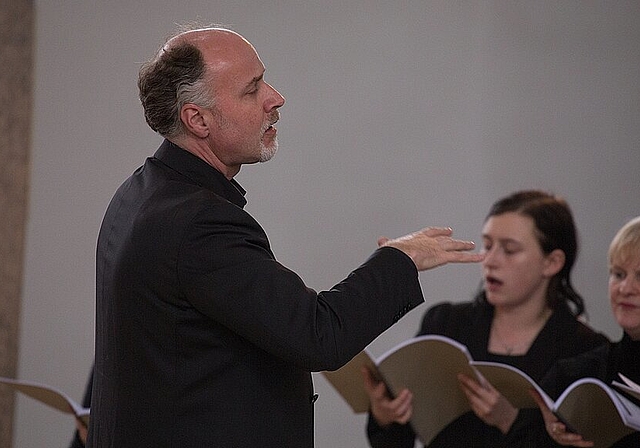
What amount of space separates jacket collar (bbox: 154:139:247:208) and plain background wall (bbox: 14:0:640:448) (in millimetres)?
2490

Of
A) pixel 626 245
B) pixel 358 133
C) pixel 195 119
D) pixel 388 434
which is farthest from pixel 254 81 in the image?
pixel 358 133

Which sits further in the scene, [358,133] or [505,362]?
[358,133]

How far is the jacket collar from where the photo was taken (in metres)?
2.04

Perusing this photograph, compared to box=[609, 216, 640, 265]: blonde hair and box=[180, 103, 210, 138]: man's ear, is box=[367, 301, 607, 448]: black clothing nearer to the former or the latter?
box=[609, 216, 640, 265]: blonde hair

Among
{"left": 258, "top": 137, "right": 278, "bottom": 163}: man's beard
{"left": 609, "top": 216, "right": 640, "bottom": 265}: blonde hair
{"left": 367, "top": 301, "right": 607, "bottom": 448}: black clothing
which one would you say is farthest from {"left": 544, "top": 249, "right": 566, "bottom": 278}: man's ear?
{"left": 258, "top": 137, "right": 278, "bottom": 163}: man's beard

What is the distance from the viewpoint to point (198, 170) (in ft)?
6.68

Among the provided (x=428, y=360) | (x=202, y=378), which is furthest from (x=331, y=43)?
(x=202, y=378)

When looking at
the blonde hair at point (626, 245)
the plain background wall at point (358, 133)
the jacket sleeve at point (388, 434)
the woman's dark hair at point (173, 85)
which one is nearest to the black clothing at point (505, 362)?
the jacket sleeve at point (388, 434)

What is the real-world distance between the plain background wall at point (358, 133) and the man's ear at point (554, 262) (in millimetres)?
931

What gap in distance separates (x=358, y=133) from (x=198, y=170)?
8.36 feet

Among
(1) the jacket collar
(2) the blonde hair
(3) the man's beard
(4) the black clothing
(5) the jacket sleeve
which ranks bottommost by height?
(5) the jacket sleeve

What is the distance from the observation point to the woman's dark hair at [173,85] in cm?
204

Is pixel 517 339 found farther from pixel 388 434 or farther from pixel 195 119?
pixel 195 119

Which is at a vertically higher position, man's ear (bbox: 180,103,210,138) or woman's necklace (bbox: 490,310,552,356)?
man's ear (bbox: 180,103,210,138)
